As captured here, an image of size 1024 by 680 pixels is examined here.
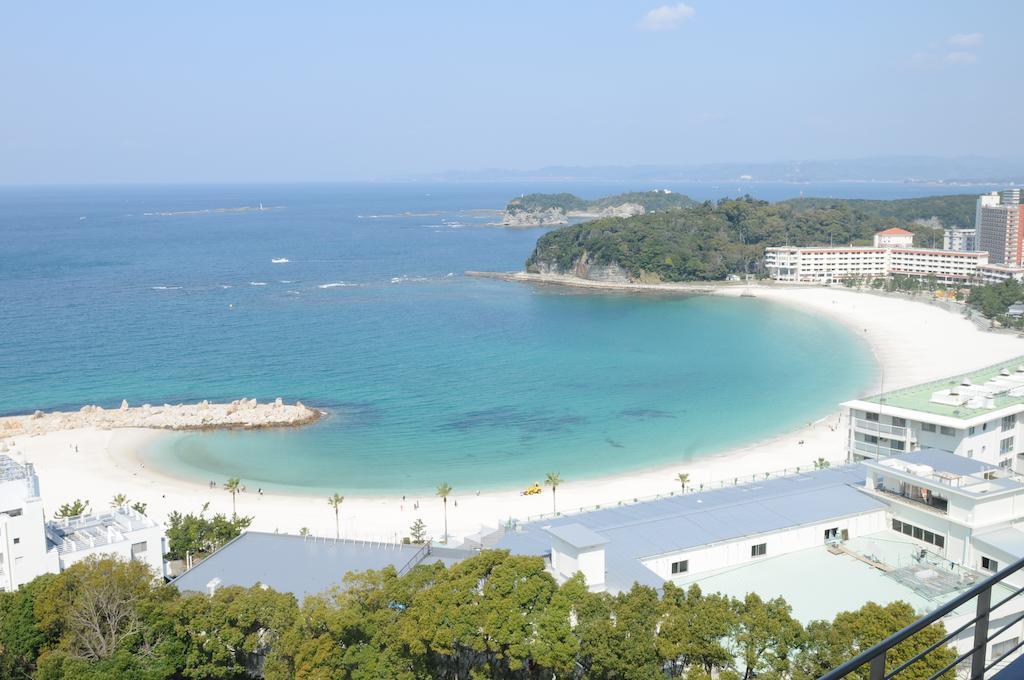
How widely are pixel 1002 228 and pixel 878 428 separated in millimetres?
66046

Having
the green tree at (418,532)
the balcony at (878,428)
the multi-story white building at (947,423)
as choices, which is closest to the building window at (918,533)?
the multi-story white building at (947,423)

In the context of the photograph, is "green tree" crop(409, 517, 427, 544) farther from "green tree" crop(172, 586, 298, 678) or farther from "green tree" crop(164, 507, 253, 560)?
"green tree" crop(172, 586, 298, 678)

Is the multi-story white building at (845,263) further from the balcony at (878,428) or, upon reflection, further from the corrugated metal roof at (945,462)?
the corrugated metal roof at (945,462)

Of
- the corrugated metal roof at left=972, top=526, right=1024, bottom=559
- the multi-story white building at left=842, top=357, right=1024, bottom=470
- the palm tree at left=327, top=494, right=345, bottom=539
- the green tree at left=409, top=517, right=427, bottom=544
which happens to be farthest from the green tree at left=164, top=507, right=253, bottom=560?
the corrugated metal roof at left=972, top=526, right=1024, bottom=559

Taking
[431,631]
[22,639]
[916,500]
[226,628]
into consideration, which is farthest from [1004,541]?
[22,639]

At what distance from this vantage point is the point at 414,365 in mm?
45844

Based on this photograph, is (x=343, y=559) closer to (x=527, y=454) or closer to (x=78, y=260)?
(x=527, y=454)

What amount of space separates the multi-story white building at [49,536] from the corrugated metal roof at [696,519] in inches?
321

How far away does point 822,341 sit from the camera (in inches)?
2019

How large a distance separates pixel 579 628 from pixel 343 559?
647cm

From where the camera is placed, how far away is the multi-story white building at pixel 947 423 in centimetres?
2130

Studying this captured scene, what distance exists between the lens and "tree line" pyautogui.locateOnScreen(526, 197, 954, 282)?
78.4 meters

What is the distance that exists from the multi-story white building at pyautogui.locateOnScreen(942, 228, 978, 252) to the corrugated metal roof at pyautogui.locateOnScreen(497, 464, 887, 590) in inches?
3067

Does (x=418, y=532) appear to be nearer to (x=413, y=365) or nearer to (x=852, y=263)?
(x=413, y=365)
